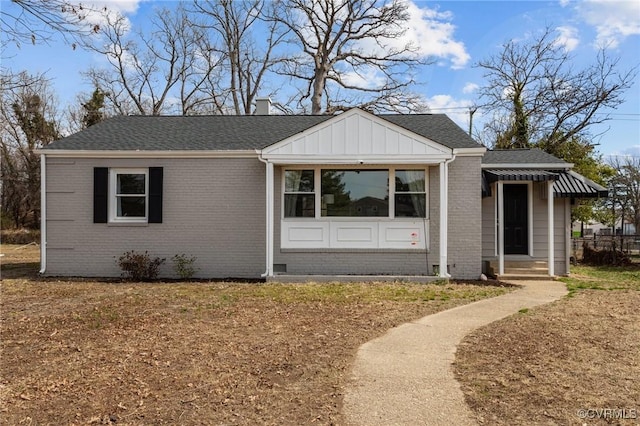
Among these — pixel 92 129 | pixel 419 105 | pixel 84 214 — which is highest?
pixel 419 105

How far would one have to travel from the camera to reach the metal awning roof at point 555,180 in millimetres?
11195

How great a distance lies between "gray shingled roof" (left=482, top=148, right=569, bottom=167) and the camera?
12.4m

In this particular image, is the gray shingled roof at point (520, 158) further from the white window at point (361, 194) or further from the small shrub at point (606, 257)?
the small shrub at point (606, 257)

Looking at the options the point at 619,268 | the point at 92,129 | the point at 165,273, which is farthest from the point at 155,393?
the point at 619,268

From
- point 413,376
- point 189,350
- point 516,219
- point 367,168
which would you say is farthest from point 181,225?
point 516,219

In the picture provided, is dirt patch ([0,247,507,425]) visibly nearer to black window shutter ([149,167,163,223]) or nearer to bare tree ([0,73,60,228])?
black window shutter ([149,167,163,223])

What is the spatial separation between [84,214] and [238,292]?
16.9 ft

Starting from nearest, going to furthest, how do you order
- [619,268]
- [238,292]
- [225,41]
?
[238,292]
[619,268]
[225,41]

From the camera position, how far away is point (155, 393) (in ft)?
13.1

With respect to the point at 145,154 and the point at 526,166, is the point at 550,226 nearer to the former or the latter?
the point at 526,166

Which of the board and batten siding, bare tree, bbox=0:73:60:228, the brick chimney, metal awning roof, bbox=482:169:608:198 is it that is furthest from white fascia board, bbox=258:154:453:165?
bare tree, bbox=0:73:60:228

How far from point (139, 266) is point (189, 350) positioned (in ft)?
21.1

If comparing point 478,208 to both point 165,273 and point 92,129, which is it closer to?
point 165,273

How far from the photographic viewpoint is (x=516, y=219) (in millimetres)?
12484
